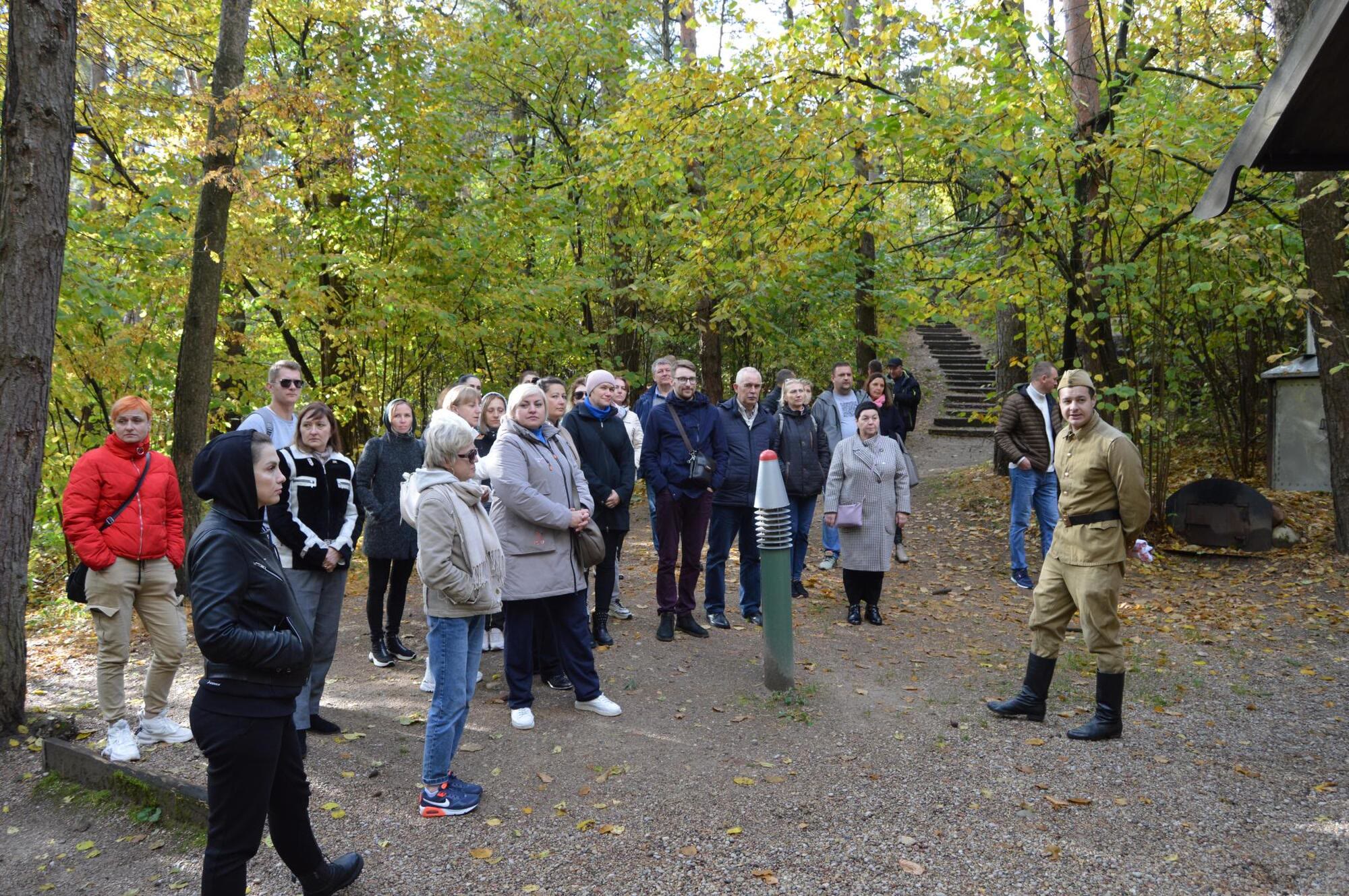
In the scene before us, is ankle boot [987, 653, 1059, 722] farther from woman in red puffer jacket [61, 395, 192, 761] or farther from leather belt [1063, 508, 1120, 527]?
woman in red puffer jacket [61, 395, 192, 761]

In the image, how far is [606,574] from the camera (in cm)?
699

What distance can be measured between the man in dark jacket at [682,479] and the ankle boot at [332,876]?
377cm

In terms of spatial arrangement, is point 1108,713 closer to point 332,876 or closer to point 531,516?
point 531,516

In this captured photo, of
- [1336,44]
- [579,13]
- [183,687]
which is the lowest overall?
[183,687]

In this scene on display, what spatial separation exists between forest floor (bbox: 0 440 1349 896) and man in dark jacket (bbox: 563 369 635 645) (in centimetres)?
98

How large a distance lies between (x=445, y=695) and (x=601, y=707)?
159cm

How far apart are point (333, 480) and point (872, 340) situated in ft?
36.4

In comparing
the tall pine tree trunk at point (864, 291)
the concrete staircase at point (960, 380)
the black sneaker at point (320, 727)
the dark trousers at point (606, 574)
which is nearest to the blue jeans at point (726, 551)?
the dark trousers at point (606, 574)

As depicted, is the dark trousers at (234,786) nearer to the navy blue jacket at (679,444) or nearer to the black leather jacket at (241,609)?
the black leather jacket at (241,609)

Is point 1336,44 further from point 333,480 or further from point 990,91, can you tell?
point 990,91

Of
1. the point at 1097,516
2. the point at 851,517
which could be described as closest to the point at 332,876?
the point at 1097,516

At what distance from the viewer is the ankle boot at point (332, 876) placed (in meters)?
3.46

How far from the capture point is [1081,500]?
5.34 m

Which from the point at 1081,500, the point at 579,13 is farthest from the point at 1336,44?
the point at 579,13
